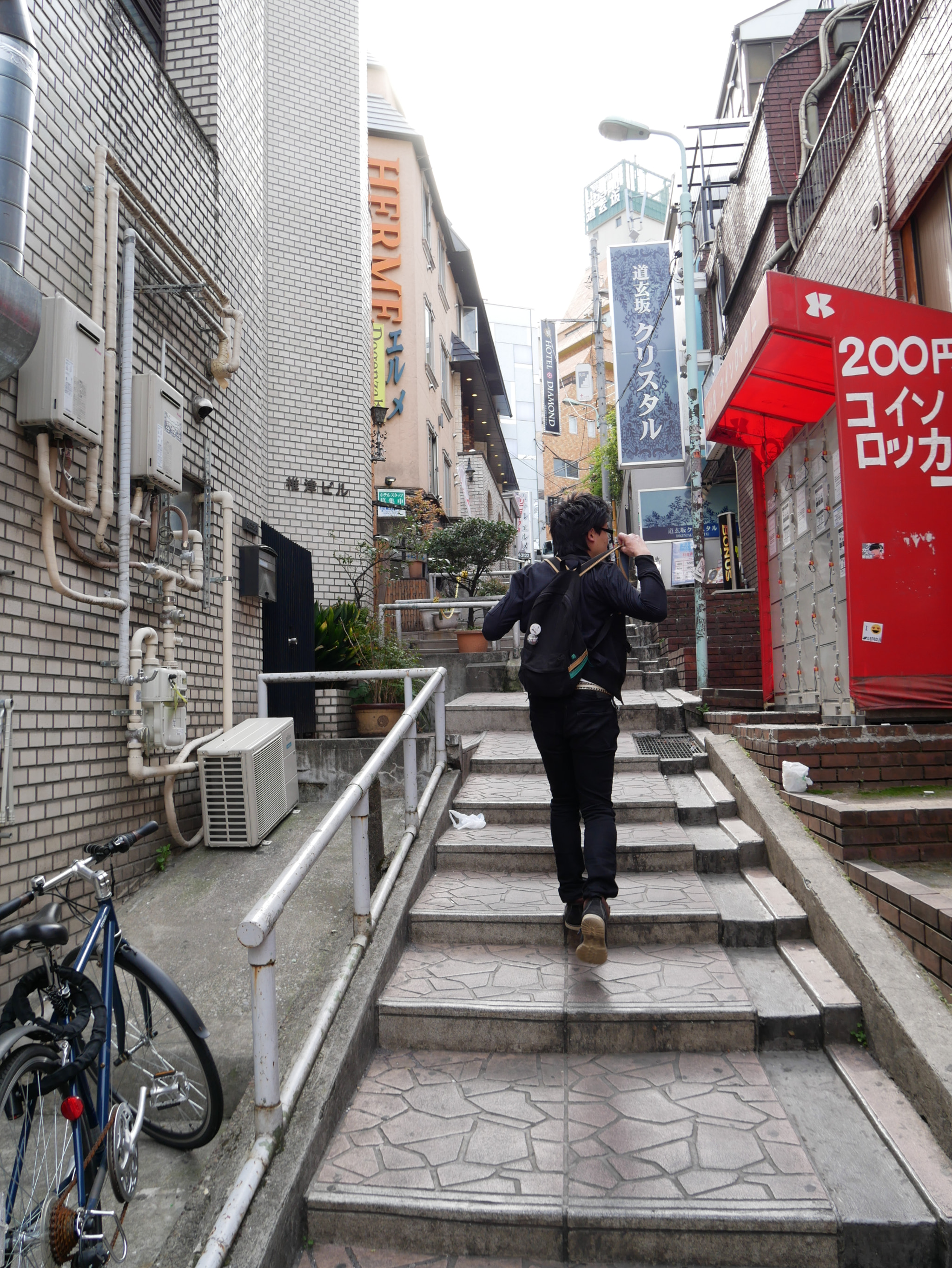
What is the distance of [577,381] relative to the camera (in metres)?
49.4

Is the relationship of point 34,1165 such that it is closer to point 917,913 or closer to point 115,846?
point 115,846

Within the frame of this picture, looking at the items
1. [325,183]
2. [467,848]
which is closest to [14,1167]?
[467,848]

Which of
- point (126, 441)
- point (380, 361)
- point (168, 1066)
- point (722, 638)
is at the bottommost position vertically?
point (168, 1066)

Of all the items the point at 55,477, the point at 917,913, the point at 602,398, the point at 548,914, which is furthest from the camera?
the point at 602,398

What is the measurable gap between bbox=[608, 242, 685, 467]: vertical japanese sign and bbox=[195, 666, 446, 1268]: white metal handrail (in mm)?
12793

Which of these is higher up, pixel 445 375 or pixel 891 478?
pixel 445 375

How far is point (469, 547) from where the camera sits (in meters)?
14.2

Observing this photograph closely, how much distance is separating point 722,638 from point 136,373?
630cm

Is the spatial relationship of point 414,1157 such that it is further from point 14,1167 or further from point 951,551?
point 951,551

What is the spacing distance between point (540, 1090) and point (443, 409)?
19.8 m

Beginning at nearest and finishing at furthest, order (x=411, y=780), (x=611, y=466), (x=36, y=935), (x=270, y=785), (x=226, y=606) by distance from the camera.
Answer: (x=36, y=935) < (x=411, y=780) < (x=270, y=785) < (x=226, y=606) < (x=611, y=466)

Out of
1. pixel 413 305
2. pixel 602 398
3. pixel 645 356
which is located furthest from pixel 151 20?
pixel 602 398

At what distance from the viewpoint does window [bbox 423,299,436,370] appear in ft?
61.0

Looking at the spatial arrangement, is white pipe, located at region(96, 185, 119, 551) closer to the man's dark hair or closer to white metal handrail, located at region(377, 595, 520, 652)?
the man's dark hair
